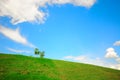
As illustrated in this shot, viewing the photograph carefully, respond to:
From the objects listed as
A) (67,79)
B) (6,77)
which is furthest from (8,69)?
(67,79)

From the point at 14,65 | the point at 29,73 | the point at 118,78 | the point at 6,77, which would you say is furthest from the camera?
the point at 118,78

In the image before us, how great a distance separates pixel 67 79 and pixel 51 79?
414 cm

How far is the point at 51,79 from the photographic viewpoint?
3938 centimetres

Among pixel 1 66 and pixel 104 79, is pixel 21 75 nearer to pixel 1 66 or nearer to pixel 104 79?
pixel 1 66

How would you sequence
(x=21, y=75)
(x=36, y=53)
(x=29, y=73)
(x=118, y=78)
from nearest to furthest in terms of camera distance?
(x=21, y=75)
(x=29, y=73)
(x=118, y=78)
(x=36, y=53)

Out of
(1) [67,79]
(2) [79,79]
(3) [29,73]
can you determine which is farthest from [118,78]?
(3) [29,73]

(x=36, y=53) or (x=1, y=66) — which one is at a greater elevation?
(x=36, y=53)

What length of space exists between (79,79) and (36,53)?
1530 inches

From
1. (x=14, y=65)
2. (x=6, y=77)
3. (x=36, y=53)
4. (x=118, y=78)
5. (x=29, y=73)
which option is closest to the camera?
(x=6, y=77)

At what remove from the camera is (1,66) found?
43969 millimetres

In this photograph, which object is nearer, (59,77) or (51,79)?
(51,79)

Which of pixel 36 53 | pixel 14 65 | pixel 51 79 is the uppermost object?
pixel 36 53

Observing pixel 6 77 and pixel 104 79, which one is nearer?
pixel 6 77

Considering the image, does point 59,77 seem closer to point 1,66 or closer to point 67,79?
point 67,79
